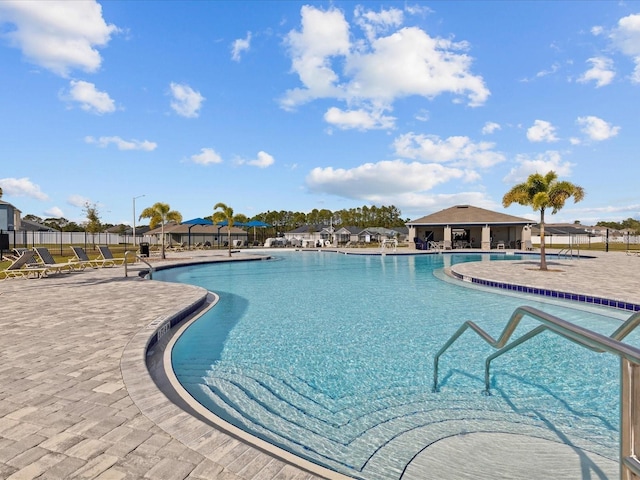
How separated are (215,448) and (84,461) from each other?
0.85 metres

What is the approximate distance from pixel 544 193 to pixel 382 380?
14.2m

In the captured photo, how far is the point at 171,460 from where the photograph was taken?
2.34 m

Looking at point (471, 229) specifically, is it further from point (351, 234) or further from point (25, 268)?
point (25, 268)

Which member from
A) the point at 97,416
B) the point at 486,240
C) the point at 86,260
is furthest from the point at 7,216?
the point at 486,240

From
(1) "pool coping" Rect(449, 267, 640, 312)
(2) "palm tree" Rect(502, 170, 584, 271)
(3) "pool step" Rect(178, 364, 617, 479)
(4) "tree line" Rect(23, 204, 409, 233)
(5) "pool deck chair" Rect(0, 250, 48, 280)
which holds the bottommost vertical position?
(3) "pool step" Rect(178, 364, 617, 479)

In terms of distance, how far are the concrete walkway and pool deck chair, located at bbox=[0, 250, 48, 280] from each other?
6639 millimetres

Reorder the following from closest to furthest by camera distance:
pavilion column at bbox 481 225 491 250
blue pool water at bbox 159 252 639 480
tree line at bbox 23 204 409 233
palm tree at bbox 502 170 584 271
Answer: blue pool water at bbox 159 252 639 480
palm tree at bbox 502 170 584 271
pavilion column at bbox 481 225 491 250
tree line at bbox 23 204 409 233

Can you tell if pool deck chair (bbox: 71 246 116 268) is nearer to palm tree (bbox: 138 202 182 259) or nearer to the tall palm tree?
palm tree (bbox: 138 202 182 259)

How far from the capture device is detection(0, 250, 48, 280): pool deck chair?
11.9 meters

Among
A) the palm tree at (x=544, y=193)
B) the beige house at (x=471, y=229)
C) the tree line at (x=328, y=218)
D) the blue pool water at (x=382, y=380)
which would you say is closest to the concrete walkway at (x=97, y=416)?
the blue pool water at (x=382, y=380)

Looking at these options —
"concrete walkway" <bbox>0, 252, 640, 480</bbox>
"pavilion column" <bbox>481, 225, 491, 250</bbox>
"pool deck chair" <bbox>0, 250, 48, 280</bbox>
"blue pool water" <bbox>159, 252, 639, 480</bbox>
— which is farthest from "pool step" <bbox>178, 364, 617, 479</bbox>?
"pavilion column" <bbox>481, 225, 491, 250</bbox>

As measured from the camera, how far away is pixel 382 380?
186 inches

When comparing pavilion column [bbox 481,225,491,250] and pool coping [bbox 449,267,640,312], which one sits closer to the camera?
pool coping [bbox 449,267,640,312]

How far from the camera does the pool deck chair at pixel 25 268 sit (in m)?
11.9
